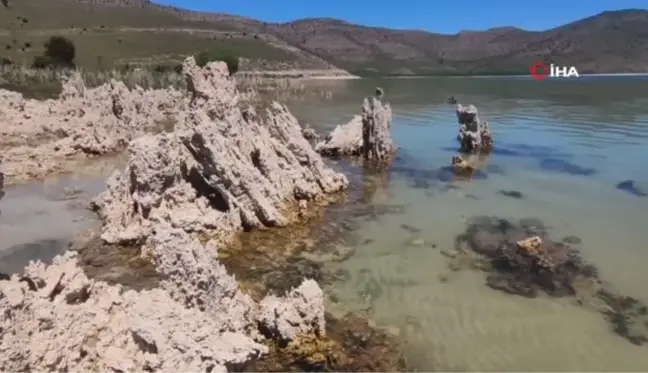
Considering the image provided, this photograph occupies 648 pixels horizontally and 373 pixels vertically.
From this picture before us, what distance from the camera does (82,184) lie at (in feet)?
Answer: 59.7

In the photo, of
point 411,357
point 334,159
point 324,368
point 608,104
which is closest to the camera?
point 324,368

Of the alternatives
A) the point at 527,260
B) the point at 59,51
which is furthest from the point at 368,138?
the point at 59,51

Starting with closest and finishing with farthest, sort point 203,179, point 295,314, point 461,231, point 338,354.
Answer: point 338,354, point 295,314, point 203,179, point 461,231

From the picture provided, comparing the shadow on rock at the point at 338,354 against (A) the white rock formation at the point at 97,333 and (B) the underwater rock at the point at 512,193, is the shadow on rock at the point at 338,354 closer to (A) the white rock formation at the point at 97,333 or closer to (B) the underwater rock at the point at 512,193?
(A) the white rock formation at the point at 97,333

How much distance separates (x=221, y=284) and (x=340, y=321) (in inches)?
94.7

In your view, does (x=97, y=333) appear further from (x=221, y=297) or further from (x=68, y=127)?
Result: (x=68, y=127)

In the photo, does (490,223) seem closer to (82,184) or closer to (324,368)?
(324,368)

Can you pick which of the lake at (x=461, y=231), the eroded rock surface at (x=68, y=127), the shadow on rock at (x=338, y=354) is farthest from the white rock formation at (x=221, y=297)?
the eroded rock surface at (x=68, y=127)

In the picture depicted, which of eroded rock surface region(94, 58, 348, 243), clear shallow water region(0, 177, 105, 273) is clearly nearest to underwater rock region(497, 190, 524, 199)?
eroded rock surface region(94, 58, 348, 243)

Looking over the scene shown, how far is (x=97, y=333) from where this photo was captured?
20.1 ft

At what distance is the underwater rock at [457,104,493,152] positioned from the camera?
26547 millimetres

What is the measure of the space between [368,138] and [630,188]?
10612 millimetres

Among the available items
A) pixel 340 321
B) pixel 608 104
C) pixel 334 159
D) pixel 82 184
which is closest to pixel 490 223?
pixel 340 321

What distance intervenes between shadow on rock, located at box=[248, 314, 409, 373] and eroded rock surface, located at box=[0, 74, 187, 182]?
41.0 ft
